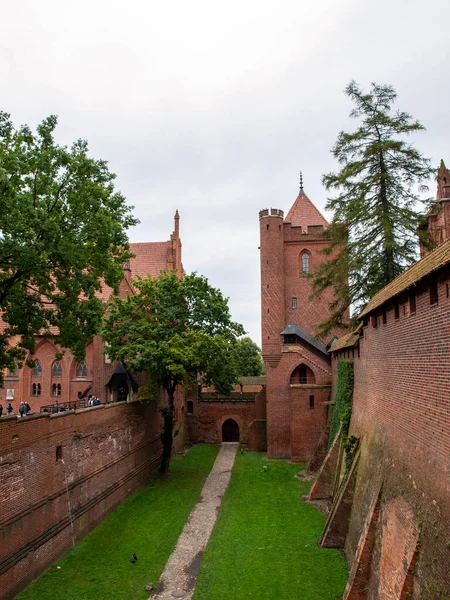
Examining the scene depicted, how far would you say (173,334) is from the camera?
906 inches

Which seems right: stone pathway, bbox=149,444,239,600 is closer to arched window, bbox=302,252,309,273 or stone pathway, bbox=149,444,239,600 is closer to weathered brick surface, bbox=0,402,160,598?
weathered brick surface, bbox=0,402,160,598

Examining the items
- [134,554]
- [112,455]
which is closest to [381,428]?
[134,554]

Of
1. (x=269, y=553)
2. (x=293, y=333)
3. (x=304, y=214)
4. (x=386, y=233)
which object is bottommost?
(x=269, y=553)

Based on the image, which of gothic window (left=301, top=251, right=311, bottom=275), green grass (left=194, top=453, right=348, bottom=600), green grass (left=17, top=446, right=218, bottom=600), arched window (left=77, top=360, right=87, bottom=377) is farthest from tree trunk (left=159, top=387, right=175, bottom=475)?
gothic window (left=301, top=251, right=311, bottom=275)

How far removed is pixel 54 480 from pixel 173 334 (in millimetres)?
9368

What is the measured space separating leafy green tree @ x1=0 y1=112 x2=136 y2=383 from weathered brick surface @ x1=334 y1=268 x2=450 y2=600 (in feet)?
25.8

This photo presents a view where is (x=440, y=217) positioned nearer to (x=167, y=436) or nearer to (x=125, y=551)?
(x=167, y=436)

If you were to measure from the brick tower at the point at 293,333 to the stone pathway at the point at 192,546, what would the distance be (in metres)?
5.09

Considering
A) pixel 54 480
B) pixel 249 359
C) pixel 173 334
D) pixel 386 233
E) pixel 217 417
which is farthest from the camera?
pixel 249 359

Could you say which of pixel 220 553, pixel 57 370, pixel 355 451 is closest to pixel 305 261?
pixel 57 370

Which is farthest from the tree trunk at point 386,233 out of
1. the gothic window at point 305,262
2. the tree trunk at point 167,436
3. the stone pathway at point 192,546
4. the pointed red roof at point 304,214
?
the pointed red roof at point 304,214

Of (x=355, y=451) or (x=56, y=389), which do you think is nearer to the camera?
(x=355, y=451)

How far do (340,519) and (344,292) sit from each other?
28.4 ft

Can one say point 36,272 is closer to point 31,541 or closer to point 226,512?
point 31,541
